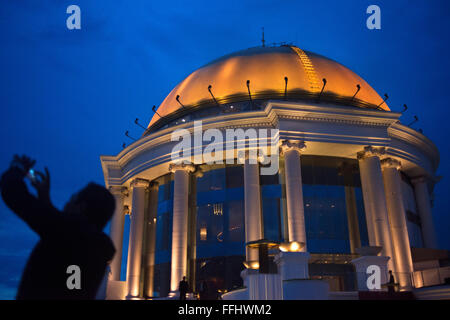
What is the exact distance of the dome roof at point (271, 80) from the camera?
27.5 metres

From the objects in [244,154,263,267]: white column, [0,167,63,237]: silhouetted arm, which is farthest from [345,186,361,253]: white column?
[0,167,63,237]: silhouetted arm

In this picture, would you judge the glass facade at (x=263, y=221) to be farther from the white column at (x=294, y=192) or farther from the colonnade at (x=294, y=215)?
the white column at (x=294, y=192)

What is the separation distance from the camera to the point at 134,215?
1105 inches

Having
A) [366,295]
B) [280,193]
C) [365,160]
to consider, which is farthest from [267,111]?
[366,295]

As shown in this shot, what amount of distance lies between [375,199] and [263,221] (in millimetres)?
6872

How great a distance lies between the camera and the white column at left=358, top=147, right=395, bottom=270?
74.2 ft

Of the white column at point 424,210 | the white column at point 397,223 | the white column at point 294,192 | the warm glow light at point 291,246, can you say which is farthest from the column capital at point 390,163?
the warm glow light at point 291,246

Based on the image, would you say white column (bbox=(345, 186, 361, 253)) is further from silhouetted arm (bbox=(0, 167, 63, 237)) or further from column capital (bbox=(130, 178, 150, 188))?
silhouetted arm (bbox=(0, 167, 63, 237))

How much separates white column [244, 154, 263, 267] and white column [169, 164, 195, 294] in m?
4.17

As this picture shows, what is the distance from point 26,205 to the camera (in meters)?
2.81

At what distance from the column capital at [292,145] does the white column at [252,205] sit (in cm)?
209

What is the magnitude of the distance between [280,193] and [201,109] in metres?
8.66

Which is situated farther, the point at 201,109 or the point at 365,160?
the point at 201,109
